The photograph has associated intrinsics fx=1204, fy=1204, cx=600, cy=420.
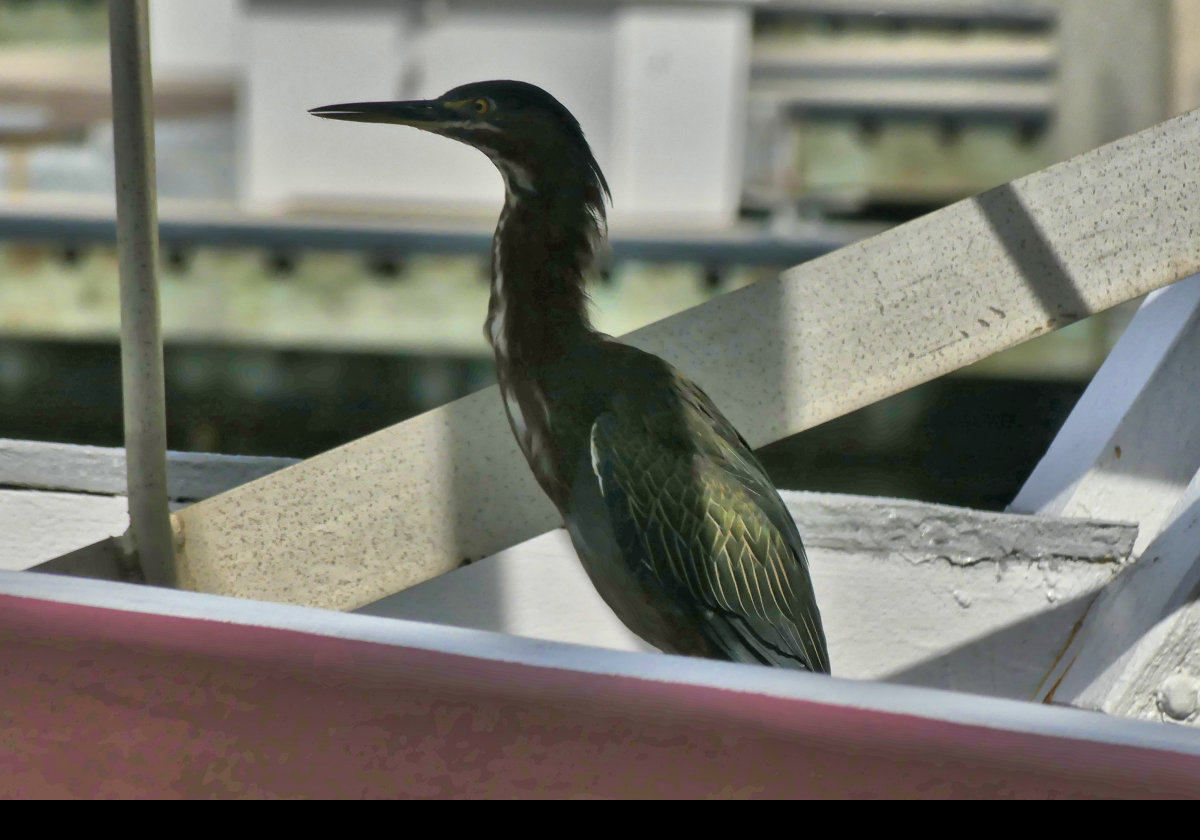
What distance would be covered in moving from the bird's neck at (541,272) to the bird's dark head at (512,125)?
0.7 inches

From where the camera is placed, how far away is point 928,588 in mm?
2029

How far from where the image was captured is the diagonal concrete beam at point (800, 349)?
1784 mm

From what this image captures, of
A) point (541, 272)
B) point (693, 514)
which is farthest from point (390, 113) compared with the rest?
point (693, 514)

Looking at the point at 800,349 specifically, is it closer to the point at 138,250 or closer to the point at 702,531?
the point at 702,531

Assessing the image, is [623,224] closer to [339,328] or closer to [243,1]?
[339,328]

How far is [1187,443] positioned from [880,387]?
67 cm

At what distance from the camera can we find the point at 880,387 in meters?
1.81

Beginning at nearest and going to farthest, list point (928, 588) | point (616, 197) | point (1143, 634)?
point (1143, 634) < point (928, 588) < point (616, 197)

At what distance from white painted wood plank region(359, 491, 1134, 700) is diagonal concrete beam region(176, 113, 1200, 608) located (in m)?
0.28

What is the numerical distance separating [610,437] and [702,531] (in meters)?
0.16

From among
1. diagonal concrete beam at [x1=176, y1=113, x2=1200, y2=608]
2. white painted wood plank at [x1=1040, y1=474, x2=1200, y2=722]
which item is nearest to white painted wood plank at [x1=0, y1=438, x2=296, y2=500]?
diagonal concrete beam at [x1=176, y1=113, x2=1200, y2=608]

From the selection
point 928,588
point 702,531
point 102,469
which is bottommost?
point 928,588

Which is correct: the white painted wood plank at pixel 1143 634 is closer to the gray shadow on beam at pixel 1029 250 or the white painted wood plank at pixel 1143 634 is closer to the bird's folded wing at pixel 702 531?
the gray shadow on beam at pixel 1029 250
